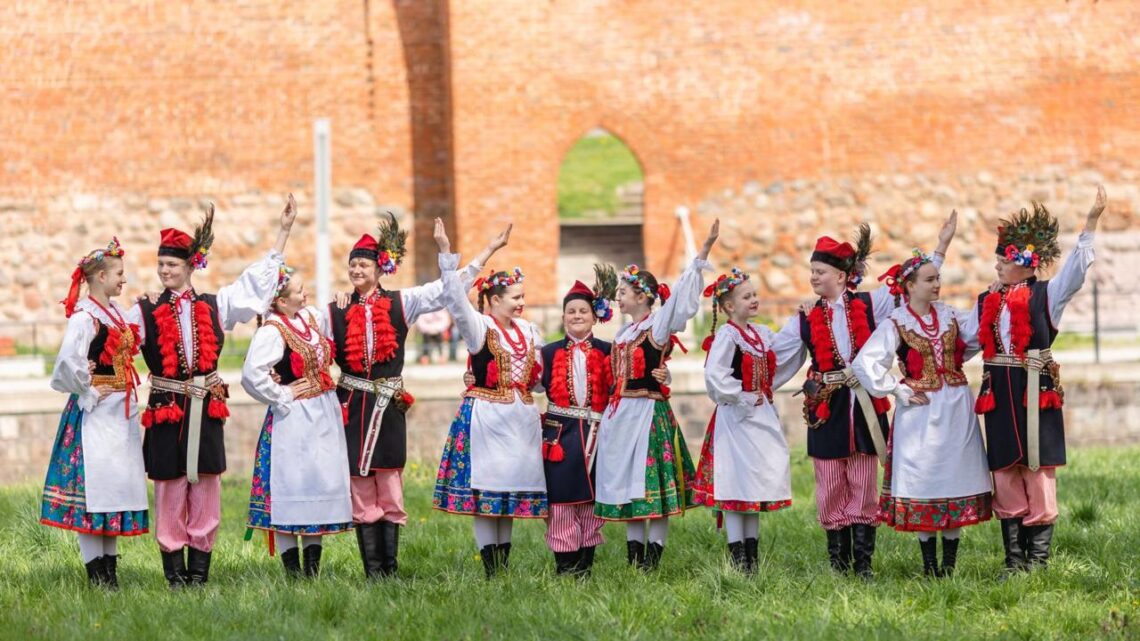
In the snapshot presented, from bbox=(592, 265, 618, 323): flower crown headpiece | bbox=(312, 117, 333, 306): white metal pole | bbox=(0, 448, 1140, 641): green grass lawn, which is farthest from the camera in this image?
bbox=(312, 117, 333, 306): white metal pole

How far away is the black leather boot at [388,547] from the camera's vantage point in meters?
7.69

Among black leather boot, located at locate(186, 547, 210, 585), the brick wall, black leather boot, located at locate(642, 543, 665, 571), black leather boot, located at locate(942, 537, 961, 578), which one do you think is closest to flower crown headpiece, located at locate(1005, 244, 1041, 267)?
black leather boot, located at locate(942, 537, 961, 578)

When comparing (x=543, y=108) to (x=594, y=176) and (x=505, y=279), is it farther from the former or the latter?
(x=505, y=279)

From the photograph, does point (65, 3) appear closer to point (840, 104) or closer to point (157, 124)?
point (157, 124)

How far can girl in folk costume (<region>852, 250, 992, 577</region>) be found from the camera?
724cm

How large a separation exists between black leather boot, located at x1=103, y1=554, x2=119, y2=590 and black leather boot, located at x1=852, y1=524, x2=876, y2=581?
3.65 m

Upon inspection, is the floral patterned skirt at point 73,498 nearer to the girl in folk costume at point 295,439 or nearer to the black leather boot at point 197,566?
the black leather boot at point 197,566

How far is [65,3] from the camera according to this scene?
1889 centimetres

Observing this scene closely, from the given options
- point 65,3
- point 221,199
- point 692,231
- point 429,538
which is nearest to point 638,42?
point 692,231

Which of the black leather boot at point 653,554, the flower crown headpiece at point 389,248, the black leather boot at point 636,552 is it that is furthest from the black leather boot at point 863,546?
the flower crown headpiece at point 389,248

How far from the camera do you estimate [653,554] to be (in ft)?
25.2

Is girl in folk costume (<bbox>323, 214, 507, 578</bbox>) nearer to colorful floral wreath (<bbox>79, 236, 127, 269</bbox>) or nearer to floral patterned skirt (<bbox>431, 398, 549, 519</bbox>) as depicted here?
floral patterned skirt (<bbox>431, 398, 549, 519</bbox>)

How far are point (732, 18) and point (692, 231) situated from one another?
272 cm

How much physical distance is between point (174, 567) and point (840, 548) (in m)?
3.31
